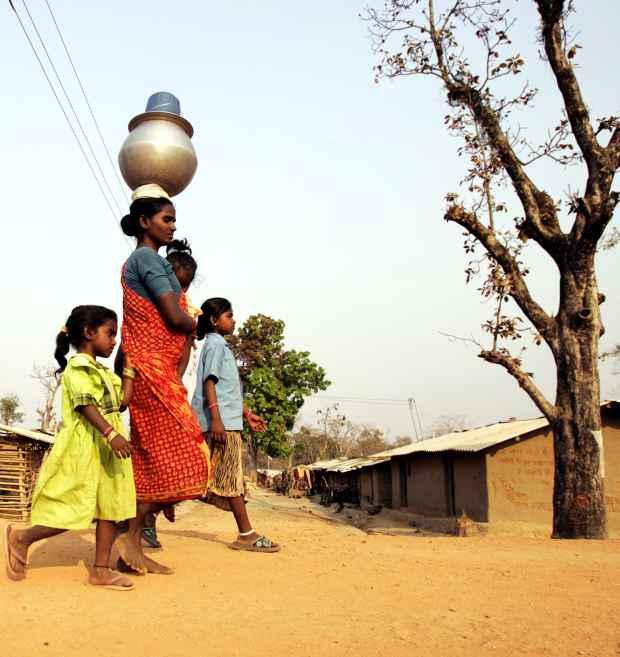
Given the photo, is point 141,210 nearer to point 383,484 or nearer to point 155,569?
point 155,569

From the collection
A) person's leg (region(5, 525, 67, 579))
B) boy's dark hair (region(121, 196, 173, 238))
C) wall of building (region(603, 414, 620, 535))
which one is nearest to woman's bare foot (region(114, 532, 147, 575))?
person's leg (region(5, 525, 67, 579))

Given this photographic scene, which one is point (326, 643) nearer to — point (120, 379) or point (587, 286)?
point (120, 379)

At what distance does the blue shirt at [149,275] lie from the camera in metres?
3.43

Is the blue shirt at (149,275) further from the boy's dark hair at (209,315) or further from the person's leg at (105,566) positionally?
the person's leg at (105,566)

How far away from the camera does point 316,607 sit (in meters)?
2.77

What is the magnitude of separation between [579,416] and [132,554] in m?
6.12

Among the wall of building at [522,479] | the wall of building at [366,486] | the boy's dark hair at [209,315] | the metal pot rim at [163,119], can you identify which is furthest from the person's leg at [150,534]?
the wall of building at [366,486]

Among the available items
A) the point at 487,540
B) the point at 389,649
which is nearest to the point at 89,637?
the point at 389,649

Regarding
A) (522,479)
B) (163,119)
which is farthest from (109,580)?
(522,479)

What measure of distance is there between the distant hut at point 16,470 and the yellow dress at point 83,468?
13.0 meters

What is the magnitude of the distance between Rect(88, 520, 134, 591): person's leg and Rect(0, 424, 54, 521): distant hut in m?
13.1

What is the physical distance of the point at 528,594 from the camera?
10.1 feet

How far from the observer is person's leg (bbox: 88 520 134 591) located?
3.00m

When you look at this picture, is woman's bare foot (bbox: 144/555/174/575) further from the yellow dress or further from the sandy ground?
the yellow dress
